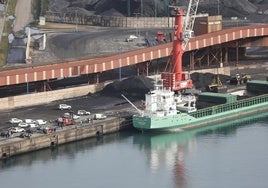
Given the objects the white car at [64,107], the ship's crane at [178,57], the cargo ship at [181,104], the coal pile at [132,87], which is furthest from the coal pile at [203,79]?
the white car at [64,107]

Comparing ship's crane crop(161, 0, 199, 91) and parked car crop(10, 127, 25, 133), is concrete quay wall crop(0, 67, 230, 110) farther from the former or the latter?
parked car crop(10, 127, 25, 133)

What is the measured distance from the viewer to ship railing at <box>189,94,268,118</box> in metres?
82.8

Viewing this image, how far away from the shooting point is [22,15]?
5802 inches

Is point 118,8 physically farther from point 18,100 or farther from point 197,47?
point 18,100

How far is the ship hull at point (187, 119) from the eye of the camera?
254 ft

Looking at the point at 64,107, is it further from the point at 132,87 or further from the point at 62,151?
the point at 62,151

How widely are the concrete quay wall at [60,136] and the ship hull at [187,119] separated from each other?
1987mm

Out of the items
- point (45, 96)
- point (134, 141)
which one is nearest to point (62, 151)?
point (134, 141)

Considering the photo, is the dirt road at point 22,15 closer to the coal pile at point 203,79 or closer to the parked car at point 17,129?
the coal pile at point 203,79

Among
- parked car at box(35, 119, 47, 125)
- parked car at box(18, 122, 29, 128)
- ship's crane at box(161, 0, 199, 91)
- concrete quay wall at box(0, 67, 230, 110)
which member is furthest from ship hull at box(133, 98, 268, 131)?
concrete quay wall at box(0, 67, 230, 110)

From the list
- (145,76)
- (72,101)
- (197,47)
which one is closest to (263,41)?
(197,47)

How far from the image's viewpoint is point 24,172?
66.3m

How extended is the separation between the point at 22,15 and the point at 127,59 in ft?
182

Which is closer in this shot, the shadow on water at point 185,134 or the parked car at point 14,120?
the shadow on water at point 185,134
